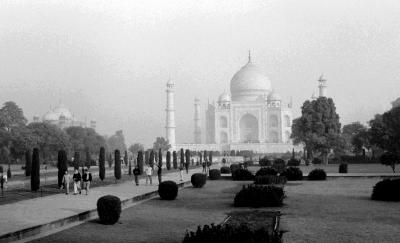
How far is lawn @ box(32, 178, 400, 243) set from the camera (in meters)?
10.7

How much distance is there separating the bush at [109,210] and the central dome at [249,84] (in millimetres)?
81274

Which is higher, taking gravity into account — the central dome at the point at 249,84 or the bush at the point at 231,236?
the central dome at the point at 249,84

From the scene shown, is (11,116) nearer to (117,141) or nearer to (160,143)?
(160,143)

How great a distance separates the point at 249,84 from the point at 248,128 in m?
8.18

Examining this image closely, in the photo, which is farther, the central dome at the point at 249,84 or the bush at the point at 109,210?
the central dome at the point at 249,84

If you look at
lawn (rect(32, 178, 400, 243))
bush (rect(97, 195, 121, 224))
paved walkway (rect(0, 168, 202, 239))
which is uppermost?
bush (rect(97, 195, 121, 224))

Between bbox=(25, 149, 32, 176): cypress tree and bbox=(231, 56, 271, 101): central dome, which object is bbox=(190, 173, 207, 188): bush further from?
bbox=(231, 56, 271, 101): central dome

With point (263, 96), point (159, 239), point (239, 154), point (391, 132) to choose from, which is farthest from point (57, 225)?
point (263, 96)

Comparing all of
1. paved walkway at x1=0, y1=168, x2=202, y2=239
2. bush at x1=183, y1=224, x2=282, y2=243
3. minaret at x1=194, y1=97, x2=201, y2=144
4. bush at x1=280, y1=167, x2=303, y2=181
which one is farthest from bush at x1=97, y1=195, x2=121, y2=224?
minaret at x1=194, y1=97, x2=201, y2=144

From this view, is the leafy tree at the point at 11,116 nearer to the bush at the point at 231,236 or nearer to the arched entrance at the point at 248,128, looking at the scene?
the bush at the point at 231,236

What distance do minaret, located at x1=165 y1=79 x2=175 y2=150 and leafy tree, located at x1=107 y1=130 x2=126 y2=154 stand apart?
17825mm

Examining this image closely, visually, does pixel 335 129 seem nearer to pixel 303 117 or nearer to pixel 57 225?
pixel 303 117

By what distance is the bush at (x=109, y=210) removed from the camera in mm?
12531

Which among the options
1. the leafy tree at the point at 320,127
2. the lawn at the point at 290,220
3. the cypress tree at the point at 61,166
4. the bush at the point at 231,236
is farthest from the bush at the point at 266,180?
the leafy tree at the point at 320,127
